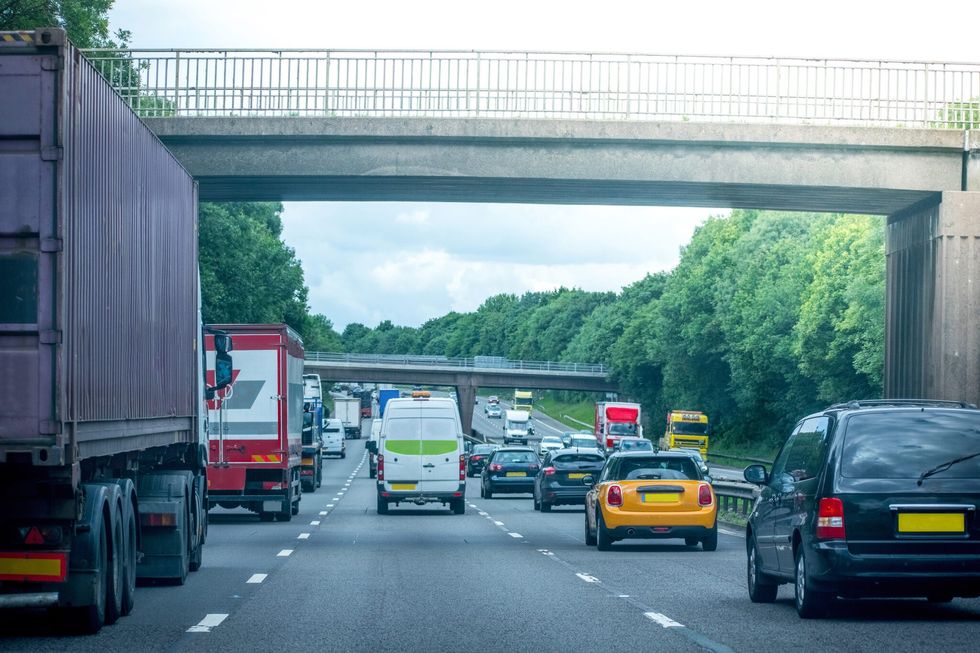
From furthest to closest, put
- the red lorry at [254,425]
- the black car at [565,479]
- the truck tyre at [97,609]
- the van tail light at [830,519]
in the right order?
the black car at [565,479]
the red lorry at [254,425]
the van tail light at [830,519]
the truck tyre at [97,609]

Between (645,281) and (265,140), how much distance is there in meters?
127

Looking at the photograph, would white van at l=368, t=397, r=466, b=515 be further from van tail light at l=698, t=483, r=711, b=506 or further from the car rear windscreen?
van tail light at l=698, t=483, r=711, b=506

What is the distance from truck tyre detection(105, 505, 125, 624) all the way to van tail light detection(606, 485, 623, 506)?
9.59 meters

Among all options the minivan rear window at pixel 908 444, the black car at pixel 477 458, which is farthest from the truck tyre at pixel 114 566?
the black car at pixel 477 458

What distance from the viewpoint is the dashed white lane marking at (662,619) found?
458 inches

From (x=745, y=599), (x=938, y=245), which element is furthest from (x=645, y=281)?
(x=745, y=599)

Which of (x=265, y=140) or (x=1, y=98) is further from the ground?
(x=265, y=140)

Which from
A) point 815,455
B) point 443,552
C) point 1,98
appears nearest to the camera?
point 1,98

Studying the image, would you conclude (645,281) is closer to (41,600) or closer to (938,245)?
(938,245)

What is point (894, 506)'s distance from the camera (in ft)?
37.7

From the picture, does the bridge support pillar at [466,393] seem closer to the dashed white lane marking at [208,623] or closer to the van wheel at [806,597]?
the dashed white lane marking at [208,623]

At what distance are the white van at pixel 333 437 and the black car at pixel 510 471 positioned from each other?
46722mm

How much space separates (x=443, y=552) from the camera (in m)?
20.8

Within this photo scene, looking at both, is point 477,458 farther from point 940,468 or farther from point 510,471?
point 940,468
